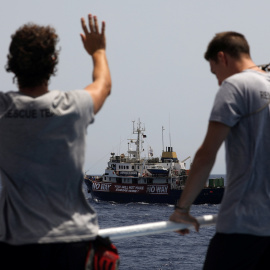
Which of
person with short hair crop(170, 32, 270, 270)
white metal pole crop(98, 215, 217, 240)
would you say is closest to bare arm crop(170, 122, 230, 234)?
person with short hair crop(170, 32, 270, 270)

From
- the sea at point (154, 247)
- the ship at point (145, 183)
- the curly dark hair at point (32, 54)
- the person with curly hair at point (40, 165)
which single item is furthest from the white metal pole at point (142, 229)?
the ship at point (145, 183)

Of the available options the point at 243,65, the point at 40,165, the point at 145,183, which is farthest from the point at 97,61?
the point at 145,183

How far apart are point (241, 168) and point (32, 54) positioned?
3.56ft

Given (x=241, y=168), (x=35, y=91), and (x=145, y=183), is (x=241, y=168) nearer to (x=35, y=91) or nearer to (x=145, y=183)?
(x=35, y=91)

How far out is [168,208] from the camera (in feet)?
224

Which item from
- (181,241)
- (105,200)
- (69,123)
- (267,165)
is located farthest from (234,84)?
(105,200)

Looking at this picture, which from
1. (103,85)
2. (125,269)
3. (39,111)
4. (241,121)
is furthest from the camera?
(125,269)

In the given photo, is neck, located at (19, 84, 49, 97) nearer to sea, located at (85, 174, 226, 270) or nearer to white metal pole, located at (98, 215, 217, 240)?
white metal pole, located at (98, 215, 217, 240)

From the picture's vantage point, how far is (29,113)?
205 cm

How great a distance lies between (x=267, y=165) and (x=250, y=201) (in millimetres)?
190

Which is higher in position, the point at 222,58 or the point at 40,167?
the point at 222,58

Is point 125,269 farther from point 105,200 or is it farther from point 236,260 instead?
point 105,200

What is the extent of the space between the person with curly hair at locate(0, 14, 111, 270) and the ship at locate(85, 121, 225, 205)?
65.9 metres

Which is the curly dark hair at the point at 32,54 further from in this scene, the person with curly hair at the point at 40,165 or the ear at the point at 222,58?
the ear at the point at 222,58
